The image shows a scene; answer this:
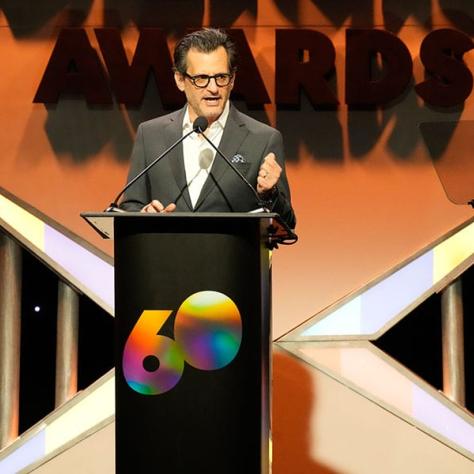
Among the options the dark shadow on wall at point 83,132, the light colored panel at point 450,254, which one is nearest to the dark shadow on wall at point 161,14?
the dark shadow on wall at point 83,132

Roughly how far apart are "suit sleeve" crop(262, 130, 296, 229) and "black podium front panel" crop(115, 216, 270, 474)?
269 millimetres

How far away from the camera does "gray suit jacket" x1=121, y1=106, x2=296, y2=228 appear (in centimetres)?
288

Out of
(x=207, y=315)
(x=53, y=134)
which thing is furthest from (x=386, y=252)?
(x=207, y=315)

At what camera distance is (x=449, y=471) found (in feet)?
14.3

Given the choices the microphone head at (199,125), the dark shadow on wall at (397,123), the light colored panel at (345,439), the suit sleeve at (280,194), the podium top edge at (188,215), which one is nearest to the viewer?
the podium top edge at (188,215)

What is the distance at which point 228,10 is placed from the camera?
4516 millimetres

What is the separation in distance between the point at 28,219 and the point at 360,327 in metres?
1.54

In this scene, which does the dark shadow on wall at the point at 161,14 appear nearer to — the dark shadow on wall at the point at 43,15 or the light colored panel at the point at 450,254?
the dark shadow on wall at the point at 43,15

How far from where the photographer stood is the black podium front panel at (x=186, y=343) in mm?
2488

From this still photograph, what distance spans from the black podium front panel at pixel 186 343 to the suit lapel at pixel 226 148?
38 cm

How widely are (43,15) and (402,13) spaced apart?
160cm

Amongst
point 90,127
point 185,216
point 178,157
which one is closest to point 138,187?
point 178,157

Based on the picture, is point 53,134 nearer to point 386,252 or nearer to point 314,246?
point 314,246

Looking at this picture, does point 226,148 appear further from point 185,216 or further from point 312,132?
point 312,132
